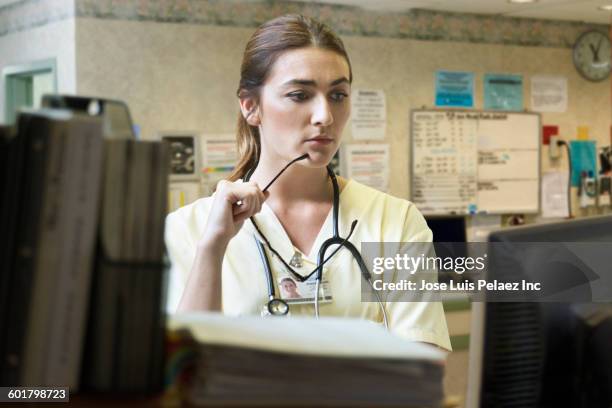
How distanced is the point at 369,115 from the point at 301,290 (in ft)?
12.7

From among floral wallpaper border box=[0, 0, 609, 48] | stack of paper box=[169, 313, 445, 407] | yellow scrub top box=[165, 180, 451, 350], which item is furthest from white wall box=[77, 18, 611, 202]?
stack of paper box=[169, 313, 445, 407]

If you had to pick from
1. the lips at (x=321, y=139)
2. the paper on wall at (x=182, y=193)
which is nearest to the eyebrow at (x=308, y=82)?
the lips at (x=321, y=139)

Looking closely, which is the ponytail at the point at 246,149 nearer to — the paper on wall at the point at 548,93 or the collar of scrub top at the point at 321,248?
the collar of scrub top at the point at 321,248

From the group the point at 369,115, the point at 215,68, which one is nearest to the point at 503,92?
the point at 369,115

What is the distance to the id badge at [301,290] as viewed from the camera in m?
1.86

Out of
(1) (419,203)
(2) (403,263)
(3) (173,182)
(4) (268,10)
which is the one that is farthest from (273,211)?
(1) (419,203)

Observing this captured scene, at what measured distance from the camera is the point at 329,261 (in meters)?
1.92

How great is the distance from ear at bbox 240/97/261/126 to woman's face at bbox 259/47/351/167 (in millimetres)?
103

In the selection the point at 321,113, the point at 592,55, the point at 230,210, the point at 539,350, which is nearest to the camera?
the point at 539,350

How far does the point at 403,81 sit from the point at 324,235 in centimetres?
394

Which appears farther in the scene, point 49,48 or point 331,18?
point 331,18

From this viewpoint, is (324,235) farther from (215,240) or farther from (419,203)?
(419,203)

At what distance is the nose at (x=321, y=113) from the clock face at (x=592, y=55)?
16.1 ft

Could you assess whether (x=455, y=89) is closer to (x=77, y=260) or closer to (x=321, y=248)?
(x=321, y=248)
